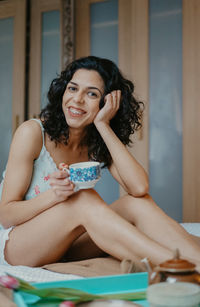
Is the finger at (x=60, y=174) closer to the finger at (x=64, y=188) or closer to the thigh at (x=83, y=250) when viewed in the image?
the finger at (x=64, y=188)

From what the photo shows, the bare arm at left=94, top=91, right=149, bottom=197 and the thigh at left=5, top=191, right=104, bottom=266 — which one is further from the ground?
the bare arm at left=94, top=91, right=149, bottom=197

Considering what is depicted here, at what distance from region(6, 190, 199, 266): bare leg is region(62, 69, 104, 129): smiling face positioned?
46cm

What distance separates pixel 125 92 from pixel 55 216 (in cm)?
79

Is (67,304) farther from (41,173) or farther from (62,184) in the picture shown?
(41,173)

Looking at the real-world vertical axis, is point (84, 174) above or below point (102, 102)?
below

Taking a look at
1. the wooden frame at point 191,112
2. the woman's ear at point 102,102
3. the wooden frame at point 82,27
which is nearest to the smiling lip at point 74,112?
the woman's ear at point 102,102

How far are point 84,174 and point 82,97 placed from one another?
572 mm

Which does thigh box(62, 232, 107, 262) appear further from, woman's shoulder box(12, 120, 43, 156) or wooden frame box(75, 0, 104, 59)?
wooden frame box(75, 0, 104, 59)

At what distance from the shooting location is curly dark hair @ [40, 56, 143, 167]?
176 centimetres

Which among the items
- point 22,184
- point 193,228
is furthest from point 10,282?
point 193,228

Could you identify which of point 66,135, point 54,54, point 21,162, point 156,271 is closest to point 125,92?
point 66,135

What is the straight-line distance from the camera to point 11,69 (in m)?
4.00

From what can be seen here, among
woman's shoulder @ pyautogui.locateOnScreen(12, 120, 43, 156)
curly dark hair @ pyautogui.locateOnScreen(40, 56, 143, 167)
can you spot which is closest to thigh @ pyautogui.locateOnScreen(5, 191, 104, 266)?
woman's shoulder @ pyautogui.locateOnScreen(12, 120, 43, 156)

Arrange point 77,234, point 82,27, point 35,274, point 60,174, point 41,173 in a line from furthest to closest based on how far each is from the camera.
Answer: point 82,27, point 41,173, point 77,234, point 60,174, point 35,274
